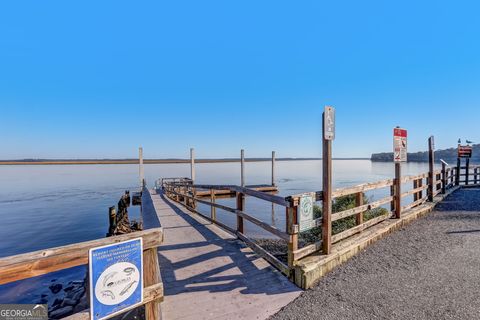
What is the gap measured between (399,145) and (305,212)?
153 inches

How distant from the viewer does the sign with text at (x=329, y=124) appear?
13.2 feet

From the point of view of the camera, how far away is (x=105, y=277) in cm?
196

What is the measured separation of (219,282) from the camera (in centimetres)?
380

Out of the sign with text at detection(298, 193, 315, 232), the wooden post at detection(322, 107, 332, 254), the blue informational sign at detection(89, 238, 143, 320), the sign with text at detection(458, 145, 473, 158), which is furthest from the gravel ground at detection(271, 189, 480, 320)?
the sign with text at detection(458, 145, 473, 158)

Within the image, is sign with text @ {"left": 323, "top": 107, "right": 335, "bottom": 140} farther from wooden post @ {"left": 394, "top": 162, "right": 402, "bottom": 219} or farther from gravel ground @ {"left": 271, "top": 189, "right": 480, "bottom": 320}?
wooden post @ {"left": 394, "top": 162, "right": 402, "bottom": 219}

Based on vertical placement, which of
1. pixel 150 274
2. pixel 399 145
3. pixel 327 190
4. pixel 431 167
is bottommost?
pixel 150 274

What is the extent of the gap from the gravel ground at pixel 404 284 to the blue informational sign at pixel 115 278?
181 cm

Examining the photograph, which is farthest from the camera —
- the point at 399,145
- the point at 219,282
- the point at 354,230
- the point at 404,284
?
the point at 399,145

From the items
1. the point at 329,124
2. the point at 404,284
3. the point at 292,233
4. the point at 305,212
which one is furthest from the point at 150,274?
the point at 404,284

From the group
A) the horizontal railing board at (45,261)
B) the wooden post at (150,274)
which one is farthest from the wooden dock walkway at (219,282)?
the horizontal railing board at (45,261)

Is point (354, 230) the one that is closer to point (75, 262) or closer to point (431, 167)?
point (75, 262)

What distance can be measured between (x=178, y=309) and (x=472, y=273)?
4395 mm

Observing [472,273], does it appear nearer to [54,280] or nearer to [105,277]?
[105,277]

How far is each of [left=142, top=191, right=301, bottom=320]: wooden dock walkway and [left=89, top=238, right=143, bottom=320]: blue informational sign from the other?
45.0 inches
